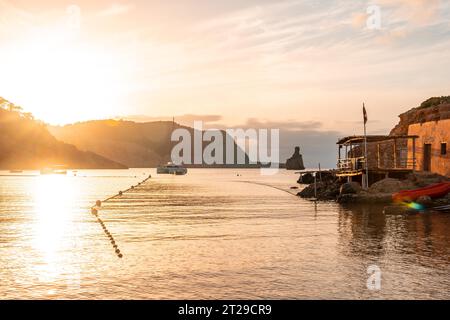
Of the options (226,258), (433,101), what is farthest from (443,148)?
(433,101)

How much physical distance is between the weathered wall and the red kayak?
542 cm

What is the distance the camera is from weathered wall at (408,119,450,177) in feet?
138

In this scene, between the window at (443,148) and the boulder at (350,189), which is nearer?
the window at (443,148)

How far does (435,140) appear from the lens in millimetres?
43812

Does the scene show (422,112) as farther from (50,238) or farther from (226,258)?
(226,258)

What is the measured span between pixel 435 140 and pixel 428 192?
8.33 metres

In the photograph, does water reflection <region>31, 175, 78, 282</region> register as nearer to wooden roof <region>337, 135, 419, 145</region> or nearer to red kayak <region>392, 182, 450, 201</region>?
red kayak <region>392, 182, 450, 201</region>

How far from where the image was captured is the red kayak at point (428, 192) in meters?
36.8

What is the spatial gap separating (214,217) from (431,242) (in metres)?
15.0

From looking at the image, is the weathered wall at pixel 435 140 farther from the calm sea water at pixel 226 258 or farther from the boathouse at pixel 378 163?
the calm sea water at pixel 226 258

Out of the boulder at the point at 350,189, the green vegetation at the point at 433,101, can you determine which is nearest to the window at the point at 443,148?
the boulder at the point at 350,189

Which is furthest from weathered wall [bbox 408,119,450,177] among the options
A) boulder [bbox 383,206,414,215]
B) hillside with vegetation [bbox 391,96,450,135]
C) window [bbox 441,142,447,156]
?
boulder [bbox 383,206,414,215]

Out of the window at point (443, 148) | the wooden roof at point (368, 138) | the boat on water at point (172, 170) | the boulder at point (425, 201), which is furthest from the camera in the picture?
the boat on water at point (172, 170)

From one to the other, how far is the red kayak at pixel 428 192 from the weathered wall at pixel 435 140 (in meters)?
5.42
